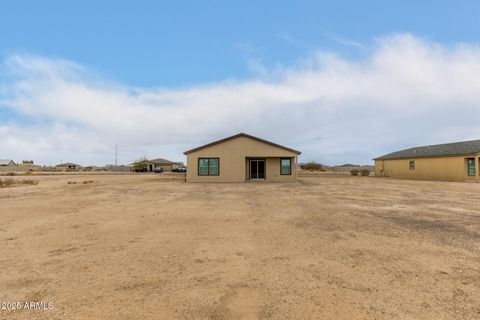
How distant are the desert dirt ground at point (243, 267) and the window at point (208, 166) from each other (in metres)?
17.8

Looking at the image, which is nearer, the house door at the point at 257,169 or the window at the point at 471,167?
the window at the point at 471,167

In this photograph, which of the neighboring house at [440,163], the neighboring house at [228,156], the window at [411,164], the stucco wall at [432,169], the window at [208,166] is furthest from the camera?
the window at [411,164]

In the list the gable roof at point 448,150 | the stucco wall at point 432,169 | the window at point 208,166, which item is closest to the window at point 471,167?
the stucco wall at point 432,169

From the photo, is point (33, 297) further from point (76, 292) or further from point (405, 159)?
point (405, 159)

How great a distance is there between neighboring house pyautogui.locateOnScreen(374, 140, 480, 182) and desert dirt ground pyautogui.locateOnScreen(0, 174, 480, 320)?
23313 millimetres

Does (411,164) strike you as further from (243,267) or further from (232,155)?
(243,267)

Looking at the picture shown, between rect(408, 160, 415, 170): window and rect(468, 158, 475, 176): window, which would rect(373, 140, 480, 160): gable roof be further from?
rect(468, 158, 475, 176): window

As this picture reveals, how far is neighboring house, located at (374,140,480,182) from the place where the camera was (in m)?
27.5

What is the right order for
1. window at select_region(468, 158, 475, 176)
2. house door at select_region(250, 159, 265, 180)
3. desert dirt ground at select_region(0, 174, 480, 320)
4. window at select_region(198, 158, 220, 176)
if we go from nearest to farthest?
desert dirt ground at select_region(0, 174, 480, 320) < window at select_region(198, 158, 220, 176) < window at select_region(468, 158, 475, 176) < house door at select_region(250, 159, 265, 180)

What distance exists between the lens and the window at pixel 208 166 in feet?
88.3

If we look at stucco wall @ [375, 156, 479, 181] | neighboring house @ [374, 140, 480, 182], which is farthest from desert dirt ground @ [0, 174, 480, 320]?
stucco wall @ [375, 156, 479, 181]

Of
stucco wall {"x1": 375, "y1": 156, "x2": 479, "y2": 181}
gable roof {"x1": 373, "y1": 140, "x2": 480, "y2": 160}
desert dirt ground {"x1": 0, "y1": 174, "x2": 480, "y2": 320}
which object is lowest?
desert dirt ground {"x1": 0, "y1": 174, "x2": 480, "y2": 320}

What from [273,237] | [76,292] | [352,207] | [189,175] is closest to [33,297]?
[76,292]

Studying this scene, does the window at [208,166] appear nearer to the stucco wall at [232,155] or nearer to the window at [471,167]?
the stucco wall at [232,155]
